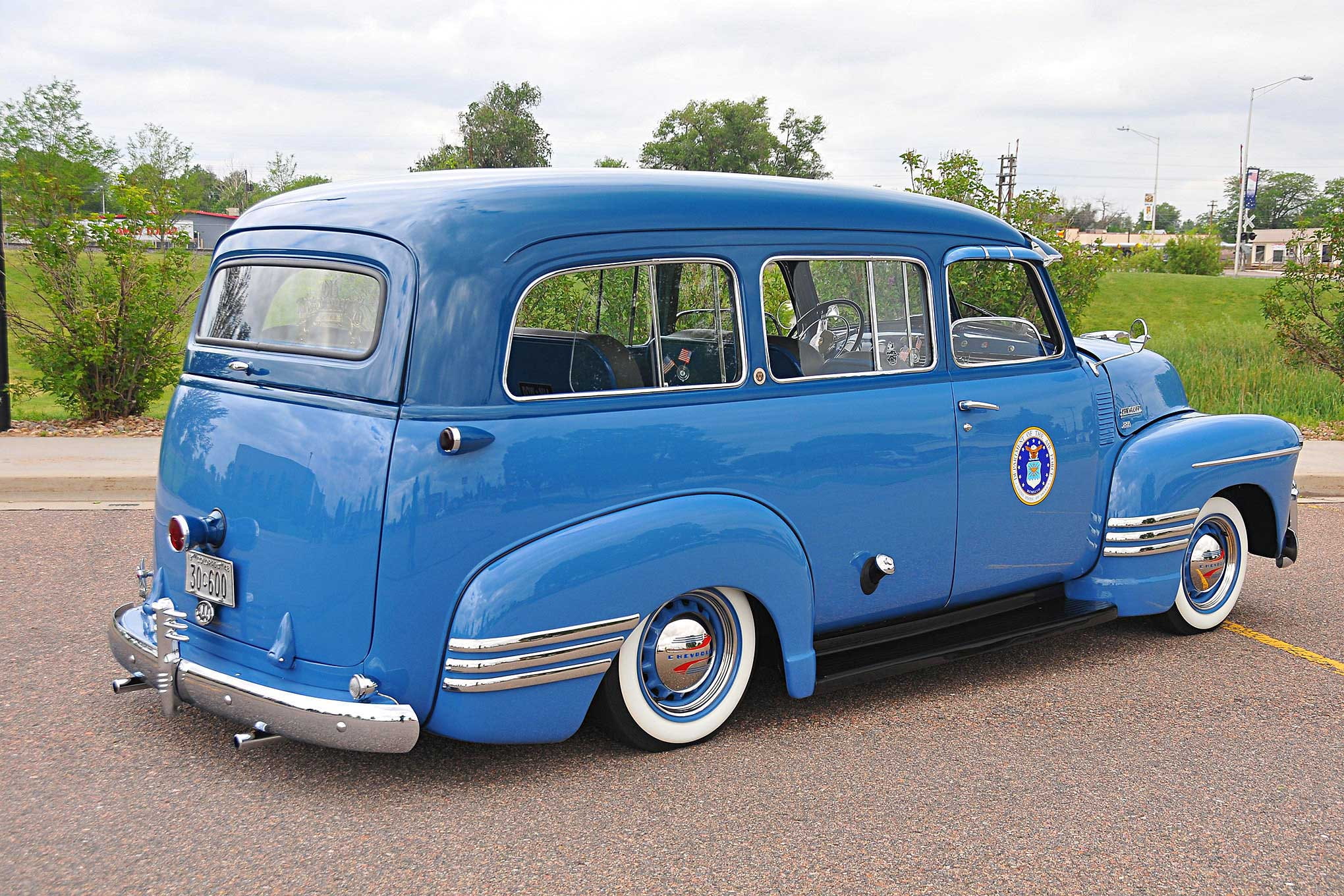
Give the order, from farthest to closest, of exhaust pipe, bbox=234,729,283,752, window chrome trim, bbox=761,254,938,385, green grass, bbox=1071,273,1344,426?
green grass, bbox=1071,273,1344,426 < window chrome trim, bbox=761,254,938,385 < exhaust pipe, bbox=234,729,283,752

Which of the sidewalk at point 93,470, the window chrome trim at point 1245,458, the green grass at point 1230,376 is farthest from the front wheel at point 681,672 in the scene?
the green grass at point 1230,376

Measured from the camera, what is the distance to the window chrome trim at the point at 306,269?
3.62 meters

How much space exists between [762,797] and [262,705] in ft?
5.13

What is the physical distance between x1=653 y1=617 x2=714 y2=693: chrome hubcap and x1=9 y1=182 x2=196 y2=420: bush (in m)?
8.80

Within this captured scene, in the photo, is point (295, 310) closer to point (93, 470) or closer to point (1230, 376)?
point (93, 470)

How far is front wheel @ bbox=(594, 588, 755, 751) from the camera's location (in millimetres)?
3891

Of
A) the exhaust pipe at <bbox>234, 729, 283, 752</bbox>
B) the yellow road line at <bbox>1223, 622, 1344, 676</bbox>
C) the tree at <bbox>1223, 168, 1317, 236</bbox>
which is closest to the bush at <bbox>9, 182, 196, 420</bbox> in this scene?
the exhaust pipe at <bbox>234, 729, 283, 752</bbox>

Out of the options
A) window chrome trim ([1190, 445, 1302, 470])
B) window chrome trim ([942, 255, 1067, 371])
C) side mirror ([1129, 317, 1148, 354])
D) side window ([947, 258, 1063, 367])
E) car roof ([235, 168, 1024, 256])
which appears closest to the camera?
car roof ([235, 168, 1024, 256])

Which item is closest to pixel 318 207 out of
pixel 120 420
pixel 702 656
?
pixel 702 656

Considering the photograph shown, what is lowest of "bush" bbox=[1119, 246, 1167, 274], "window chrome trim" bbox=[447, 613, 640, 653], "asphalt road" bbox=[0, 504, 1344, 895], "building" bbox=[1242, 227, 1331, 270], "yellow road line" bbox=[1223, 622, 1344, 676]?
"asphalt road" bbox=[0, 504, 1344, 895]

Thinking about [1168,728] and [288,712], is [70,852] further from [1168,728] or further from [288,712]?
[1168,728]

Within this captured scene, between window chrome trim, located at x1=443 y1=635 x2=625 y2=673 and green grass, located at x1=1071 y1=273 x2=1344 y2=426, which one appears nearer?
window chrome trim, located at x1=443 y1=635 x2=625 y2=673

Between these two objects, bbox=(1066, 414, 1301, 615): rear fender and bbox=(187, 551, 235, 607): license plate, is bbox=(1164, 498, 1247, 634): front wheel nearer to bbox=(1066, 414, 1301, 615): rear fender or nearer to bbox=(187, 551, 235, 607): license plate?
bbox=(1066, 414, 1301, 615): rear fender

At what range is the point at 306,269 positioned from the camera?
3.94 metres
